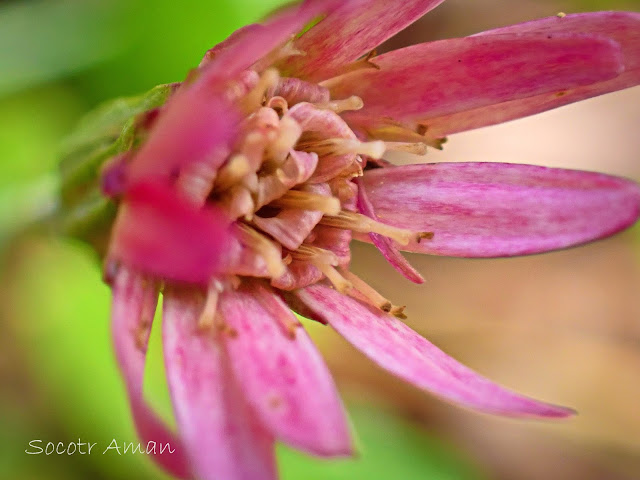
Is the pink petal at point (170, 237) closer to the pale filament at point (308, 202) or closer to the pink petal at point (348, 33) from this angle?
the pale filament at point (308, 202)

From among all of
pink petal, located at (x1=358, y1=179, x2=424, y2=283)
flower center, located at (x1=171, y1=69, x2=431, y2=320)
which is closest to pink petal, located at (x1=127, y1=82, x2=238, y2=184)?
flower center, located at (x1=171, y1=69, x2=431, y2=320)

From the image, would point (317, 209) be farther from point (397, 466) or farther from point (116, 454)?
point (397, 466)

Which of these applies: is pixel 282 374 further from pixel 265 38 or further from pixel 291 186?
pixel 265 38

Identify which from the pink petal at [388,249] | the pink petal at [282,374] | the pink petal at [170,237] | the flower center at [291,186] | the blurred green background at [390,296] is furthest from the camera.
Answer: the blurred green background at [390,296]

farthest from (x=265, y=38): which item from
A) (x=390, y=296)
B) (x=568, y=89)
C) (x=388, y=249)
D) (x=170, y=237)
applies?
(x=390, y=296)

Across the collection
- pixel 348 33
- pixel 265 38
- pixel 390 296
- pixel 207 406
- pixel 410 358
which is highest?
pixel 265 38

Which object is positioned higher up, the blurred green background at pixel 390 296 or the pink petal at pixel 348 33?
the pink petal at pixel 348 33

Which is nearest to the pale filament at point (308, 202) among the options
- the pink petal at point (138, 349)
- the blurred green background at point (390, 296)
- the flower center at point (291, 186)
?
the flower center at point (291, 186)
